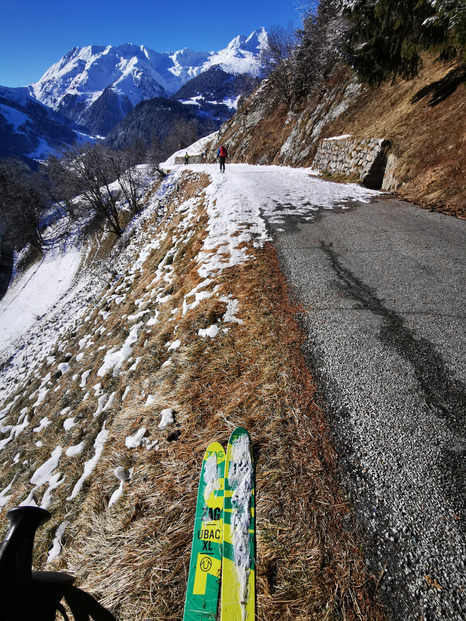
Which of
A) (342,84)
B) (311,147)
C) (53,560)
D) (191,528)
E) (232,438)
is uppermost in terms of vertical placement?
(342,84)

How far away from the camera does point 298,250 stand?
605cm

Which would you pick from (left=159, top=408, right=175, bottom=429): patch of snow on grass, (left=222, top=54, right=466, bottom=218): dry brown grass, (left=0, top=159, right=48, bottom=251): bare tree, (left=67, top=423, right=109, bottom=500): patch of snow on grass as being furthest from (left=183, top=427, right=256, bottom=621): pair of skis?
(left=0, top=159, right=48, bottom=251): bare tree

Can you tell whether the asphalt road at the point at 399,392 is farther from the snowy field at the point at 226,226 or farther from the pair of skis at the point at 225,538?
the snowy field at the point at 226,226

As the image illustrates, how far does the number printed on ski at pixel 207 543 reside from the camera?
1.78 meters

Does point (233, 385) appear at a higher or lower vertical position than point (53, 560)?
higher

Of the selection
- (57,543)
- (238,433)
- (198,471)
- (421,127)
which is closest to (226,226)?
(238,433)

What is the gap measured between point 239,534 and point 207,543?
261 mm

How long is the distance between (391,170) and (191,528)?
12.4 m

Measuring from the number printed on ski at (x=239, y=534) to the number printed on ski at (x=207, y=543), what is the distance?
0.06 meters

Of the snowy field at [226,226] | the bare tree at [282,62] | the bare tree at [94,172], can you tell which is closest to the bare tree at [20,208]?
the bare tree at [94,172]

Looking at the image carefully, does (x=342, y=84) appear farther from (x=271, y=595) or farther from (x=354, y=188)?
(x=271, y=595)

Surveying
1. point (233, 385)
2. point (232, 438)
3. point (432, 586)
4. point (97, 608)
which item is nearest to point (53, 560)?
point (97, 608)

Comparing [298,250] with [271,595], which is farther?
[298,250]

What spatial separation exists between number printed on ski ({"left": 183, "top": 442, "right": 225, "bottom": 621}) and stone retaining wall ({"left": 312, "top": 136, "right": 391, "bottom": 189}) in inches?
481
